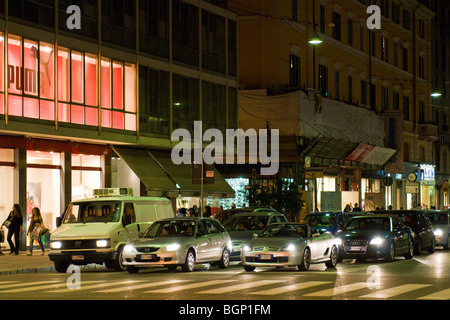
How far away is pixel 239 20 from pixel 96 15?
51.1 feet

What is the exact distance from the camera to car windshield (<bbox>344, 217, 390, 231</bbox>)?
3014 cm

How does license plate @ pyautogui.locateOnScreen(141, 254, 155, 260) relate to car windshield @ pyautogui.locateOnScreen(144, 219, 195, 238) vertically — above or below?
below

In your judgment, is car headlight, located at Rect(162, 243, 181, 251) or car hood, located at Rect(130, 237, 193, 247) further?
car hood, located at Rect(130, 237, 193, 247)

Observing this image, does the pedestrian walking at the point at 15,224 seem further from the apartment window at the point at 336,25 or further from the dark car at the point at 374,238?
the apartment window at the point at 336,25

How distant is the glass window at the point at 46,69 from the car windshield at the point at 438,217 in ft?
54.9

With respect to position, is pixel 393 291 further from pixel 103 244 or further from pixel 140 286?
pixel 103 244

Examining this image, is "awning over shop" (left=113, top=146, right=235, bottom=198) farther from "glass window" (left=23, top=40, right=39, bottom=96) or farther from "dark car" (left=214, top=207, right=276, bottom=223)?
"glass window" (left=23, top=40, right=39, bottom=96)

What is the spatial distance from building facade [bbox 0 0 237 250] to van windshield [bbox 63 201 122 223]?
6224 millimetres

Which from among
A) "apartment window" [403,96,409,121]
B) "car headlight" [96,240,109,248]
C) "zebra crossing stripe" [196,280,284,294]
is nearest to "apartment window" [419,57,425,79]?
"apartment window" [403,96,409,121]

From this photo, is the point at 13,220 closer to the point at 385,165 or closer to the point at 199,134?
the point at 199,134

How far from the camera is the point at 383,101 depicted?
6838cm

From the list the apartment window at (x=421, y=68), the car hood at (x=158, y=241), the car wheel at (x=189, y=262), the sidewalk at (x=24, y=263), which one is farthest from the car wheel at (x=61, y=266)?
the apartment window at (x=421, y=68)

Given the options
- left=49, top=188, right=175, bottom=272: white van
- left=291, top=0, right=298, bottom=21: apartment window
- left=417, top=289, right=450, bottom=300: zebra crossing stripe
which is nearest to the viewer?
left=417, top=289, right=450, bottom=300: zebra crossing stripe

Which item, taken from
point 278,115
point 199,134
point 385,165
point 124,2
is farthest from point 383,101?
point 124,2
